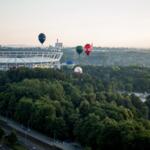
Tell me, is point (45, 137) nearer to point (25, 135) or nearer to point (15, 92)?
point (25, 135)

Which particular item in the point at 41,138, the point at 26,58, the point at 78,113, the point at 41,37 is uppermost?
the point at 41,37

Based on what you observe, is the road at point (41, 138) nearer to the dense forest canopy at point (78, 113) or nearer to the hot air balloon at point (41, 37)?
the dense forest canopy at point (78, 113)

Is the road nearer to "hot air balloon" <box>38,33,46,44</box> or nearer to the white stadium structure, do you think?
"hot air balloon" <box>38,33,46,44</box>

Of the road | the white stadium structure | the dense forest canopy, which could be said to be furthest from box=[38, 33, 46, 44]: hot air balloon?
the road

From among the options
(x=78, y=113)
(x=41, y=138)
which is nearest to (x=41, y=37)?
(x=78, y=113)

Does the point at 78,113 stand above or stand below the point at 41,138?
above

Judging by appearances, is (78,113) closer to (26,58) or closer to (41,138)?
(41,138)
